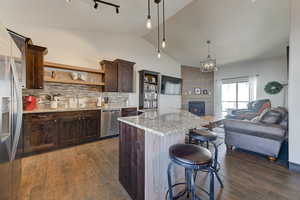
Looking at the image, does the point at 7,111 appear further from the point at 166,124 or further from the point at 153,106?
the point at 153,106

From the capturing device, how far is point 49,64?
2.93m

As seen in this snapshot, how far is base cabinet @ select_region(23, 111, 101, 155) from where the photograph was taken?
250cm

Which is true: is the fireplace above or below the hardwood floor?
above

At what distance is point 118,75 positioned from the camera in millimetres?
3895

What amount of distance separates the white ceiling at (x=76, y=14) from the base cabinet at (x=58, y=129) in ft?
6.56

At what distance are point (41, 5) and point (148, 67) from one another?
3423 mm

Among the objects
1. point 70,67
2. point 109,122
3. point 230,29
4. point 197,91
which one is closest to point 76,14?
point 70,67

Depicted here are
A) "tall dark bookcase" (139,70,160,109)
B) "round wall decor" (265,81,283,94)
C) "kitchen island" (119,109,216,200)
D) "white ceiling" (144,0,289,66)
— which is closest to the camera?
"kitchen island" (119,109,216,200)

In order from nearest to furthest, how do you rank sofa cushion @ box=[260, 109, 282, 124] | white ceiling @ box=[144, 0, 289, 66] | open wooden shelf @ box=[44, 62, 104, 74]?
1. sofa cushion @ box=[260, 109, 282, 124]
2. open wooden shelf @ box=[44, 62, 104, 74]
3. white ceiling @ box=[144, 0, 289, 66]

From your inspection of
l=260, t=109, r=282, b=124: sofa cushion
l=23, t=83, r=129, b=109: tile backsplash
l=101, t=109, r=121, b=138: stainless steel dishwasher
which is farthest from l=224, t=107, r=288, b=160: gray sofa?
l=23, t=83, r=129, b=109: tile backsplash

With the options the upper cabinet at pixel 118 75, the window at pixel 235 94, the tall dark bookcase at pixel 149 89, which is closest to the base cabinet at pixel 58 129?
the upper cabinet at pixel 118 75

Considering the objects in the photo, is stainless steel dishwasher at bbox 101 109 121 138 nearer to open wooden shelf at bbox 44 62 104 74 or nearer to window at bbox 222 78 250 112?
open wooden shelf at bbox 44 62 104 74

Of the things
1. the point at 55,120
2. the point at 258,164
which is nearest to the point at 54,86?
the point at 55,120

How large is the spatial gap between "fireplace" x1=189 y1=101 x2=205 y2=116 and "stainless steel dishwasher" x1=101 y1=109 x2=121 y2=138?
439cm
